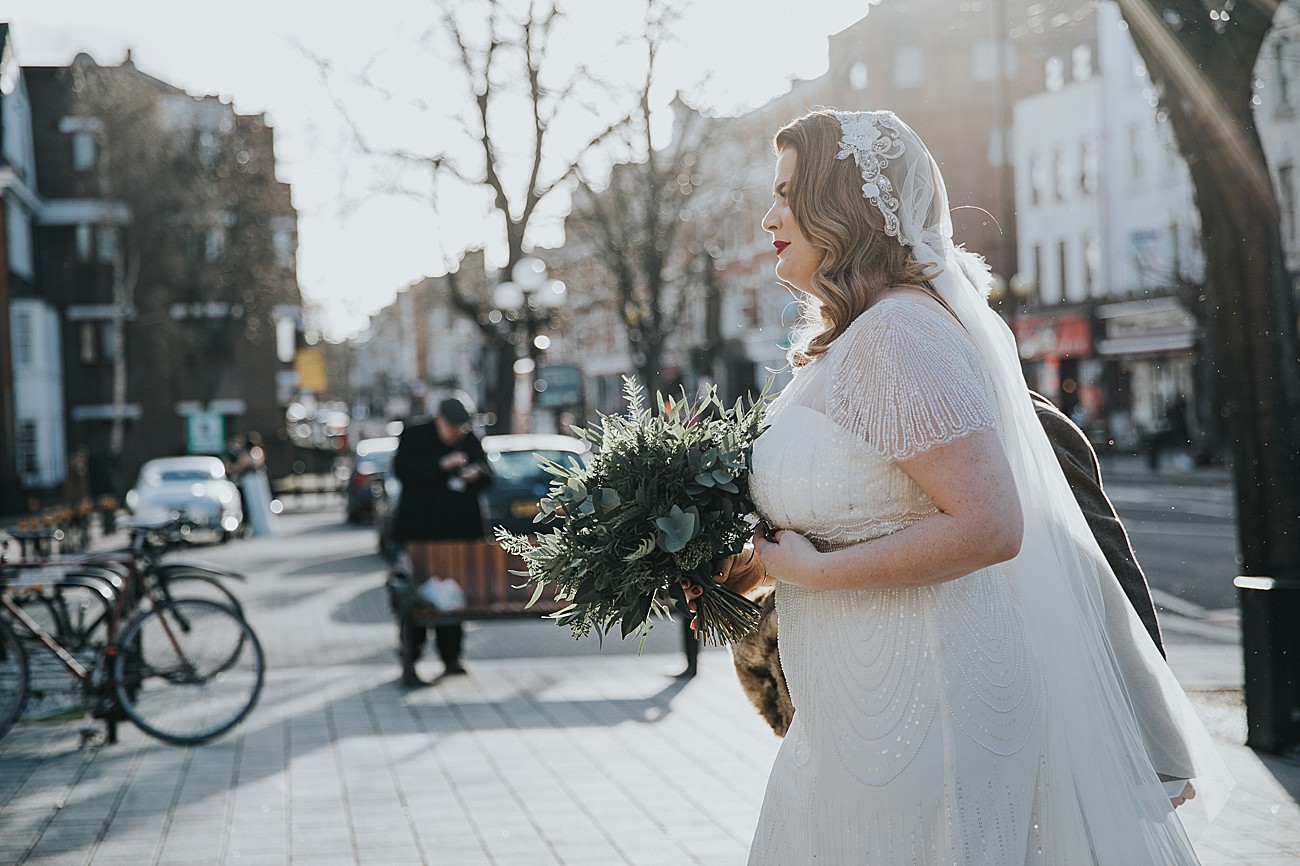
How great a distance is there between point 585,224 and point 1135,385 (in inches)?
809

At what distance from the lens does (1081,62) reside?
48.4m

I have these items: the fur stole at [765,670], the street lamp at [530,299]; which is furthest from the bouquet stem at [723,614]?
the street lamp at [530,299]

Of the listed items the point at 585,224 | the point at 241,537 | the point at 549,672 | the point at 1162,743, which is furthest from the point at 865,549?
the point at 585,224

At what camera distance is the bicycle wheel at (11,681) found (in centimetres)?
789

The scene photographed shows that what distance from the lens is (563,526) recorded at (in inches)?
118

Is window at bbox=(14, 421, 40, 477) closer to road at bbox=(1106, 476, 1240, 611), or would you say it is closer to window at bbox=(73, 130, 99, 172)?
window at bbox=(73, 130, 99, 172)

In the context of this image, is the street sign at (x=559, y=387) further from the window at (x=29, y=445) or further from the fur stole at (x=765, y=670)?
the fur stole at (x=765, y=670)

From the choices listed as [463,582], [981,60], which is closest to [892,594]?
[463,582]

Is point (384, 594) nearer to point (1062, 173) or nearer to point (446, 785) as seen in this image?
point (446, 785)

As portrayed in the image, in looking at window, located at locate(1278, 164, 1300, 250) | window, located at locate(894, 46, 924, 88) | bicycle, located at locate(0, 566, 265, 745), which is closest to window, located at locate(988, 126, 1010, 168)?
window, located at locate(894, 46, 924, 88)

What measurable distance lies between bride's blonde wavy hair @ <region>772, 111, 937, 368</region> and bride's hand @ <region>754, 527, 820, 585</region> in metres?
0.40

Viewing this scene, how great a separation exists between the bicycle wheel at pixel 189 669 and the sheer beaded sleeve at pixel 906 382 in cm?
608

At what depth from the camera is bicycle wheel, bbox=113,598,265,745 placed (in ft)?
26.1

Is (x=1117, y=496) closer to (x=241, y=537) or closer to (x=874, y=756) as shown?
(x=241, y=537)
